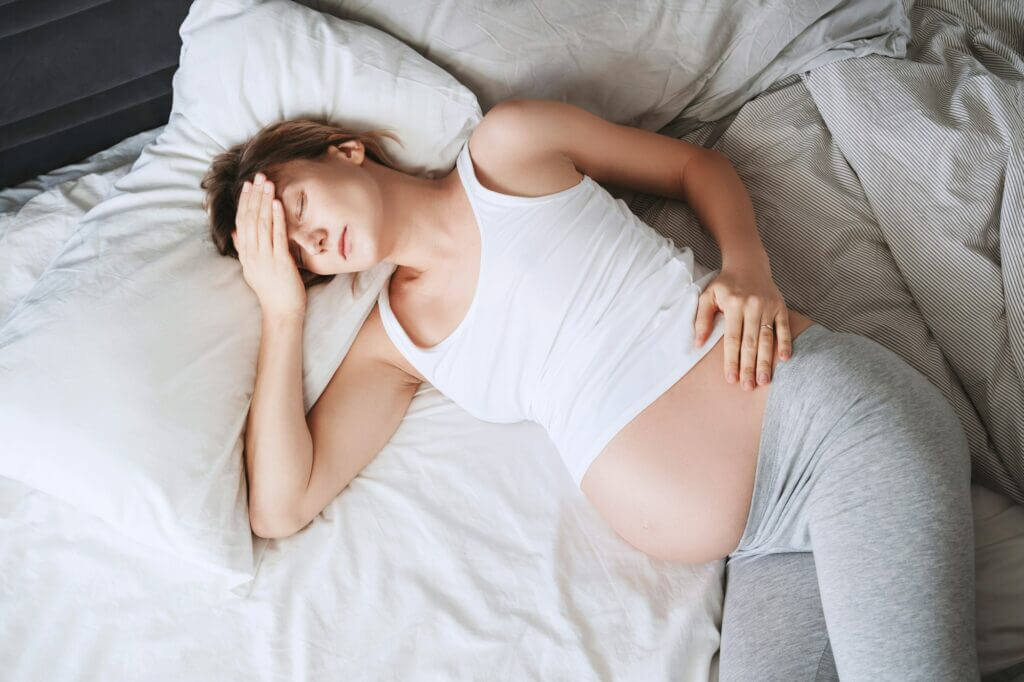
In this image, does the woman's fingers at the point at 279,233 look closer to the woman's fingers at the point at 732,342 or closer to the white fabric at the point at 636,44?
the white fabric at the point at 636,44

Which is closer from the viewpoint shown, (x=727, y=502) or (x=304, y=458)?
(x=727, y=502)

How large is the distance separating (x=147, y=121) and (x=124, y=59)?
155mm

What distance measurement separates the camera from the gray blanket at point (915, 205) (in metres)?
1.29

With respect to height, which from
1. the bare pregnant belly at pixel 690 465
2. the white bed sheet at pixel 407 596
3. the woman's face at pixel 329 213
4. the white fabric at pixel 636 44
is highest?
the white fabric at pixel 636 44

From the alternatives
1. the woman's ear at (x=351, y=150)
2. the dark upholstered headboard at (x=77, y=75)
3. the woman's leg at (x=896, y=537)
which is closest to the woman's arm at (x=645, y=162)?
the woman's ear at (x=351, y=150)

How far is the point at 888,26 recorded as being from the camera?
1685mm

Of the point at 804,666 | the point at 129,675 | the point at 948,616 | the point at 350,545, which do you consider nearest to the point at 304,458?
the point at 350,545

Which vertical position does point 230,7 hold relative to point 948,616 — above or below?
above

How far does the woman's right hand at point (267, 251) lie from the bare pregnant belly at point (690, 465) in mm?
587

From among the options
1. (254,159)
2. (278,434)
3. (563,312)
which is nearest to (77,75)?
(254,159)

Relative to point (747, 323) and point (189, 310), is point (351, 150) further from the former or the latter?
point (747, 323)

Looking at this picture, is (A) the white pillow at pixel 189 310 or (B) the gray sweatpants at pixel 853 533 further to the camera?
(A) the white pillow at pixel 189 310

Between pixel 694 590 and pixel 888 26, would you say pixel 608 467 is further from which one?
pixel 888 26

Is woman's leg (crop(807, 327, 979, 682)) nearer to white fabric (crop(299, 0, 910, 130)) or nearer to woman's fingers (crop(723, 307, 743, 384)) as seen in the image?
woman's fingers (crop(723, 307, 743, 384))
